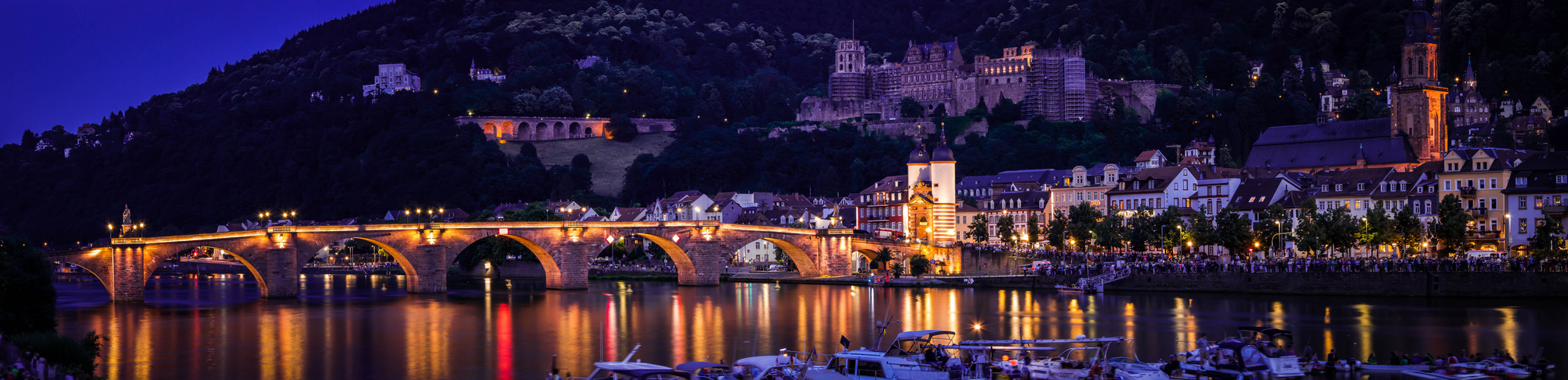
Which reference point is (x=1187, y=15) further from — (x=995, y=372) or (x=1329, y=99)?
(x=995, y=372)

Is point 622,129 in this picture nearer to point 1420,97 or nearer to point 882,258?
point 882,258

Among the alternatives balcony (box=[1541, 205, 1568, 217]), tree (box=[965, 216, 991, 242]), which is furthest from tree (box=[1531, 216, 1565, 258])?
tree (box=[965, 216, 991, 242])

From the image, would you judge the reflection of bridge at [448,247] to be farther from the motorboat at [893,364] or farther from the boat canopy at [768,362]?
the motorboat at [893,364]

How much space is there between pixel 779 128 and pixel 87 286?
186ft

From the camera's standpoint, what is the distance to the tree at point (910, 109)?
372ft

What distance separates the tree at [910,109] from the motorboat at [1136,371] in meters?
84.9

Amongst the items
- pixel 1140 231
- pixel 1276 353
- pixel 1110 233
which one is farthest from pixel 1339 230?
pixel 1276 353

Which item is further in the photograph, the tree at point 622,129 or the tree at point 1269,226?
the tree at point 622,129

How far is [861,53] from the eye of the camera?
123 meters

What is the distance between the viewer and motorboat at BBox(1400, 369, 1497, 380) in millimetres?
27688

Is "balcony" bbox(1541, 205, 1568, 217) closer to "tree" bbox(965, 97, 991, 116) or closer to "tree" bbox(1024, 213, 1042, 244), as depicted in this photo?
"tree" bbox(1024, 213, 1042, 244)

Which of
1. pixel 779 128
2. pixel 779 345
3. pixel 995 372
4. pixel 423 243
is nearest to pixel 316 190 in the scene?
pixel 779 128

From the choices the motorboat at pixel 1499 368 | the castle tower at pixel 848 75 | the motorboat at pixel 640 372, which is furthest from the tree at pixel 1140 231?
the castle tower at pixel 848 75

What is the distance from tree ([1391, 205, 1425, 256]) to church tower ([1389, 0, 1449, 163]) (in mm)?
25598
